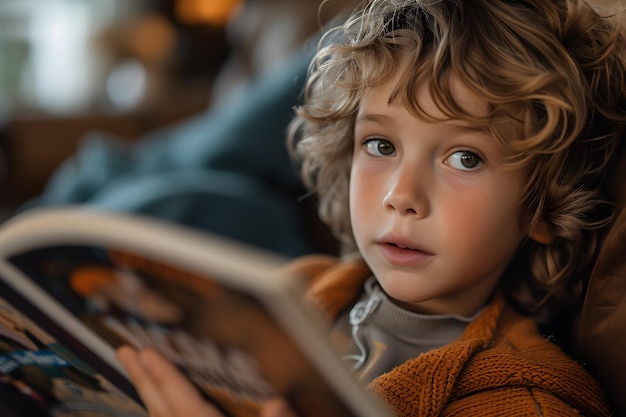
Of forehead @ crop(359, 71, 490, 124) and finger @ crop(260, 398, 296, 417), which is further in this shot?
forehead @ crop(359, 71, 490, 124)

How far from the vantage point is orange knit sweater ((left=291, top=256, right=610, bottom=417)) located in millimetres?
624

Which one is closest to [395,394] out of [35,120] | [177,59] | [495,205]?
[495,205]

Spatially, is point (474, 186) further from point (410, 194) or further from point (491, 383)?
point (491, 383)

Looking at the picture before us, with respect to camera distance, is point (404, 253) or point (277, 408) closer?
point (277, 408)

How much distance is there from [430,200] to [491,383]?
0.15m

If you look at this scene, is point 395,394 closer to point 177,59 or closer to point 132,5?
point 177,59

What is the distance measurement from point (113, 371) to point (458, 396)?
10.5 inches

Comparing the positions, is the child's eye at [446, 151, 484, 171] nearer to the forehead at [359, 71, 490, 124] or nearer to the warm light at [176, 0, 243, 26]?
the forehead at [359, 71, 490, 124]

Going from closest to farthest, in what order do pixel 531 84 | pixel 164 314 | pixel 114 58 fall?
pixel 164 314
pixel 531 84
pixel 114 58

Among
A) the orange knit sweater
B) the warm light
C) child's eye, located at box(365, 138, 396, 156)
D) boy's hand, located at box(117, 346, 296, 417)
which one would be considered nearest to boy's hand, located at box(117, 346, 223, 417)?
boy's hand, located at box(117, 346, 296, 417)

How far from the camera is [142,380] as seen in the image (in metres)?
0.58

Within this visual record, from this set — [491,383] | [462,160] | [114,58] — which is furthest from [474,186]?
[114,58]

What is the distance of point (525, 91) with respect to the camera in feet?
2.05

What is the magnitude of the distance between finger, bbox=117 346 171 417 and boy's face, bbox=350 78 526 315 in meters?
0.22
